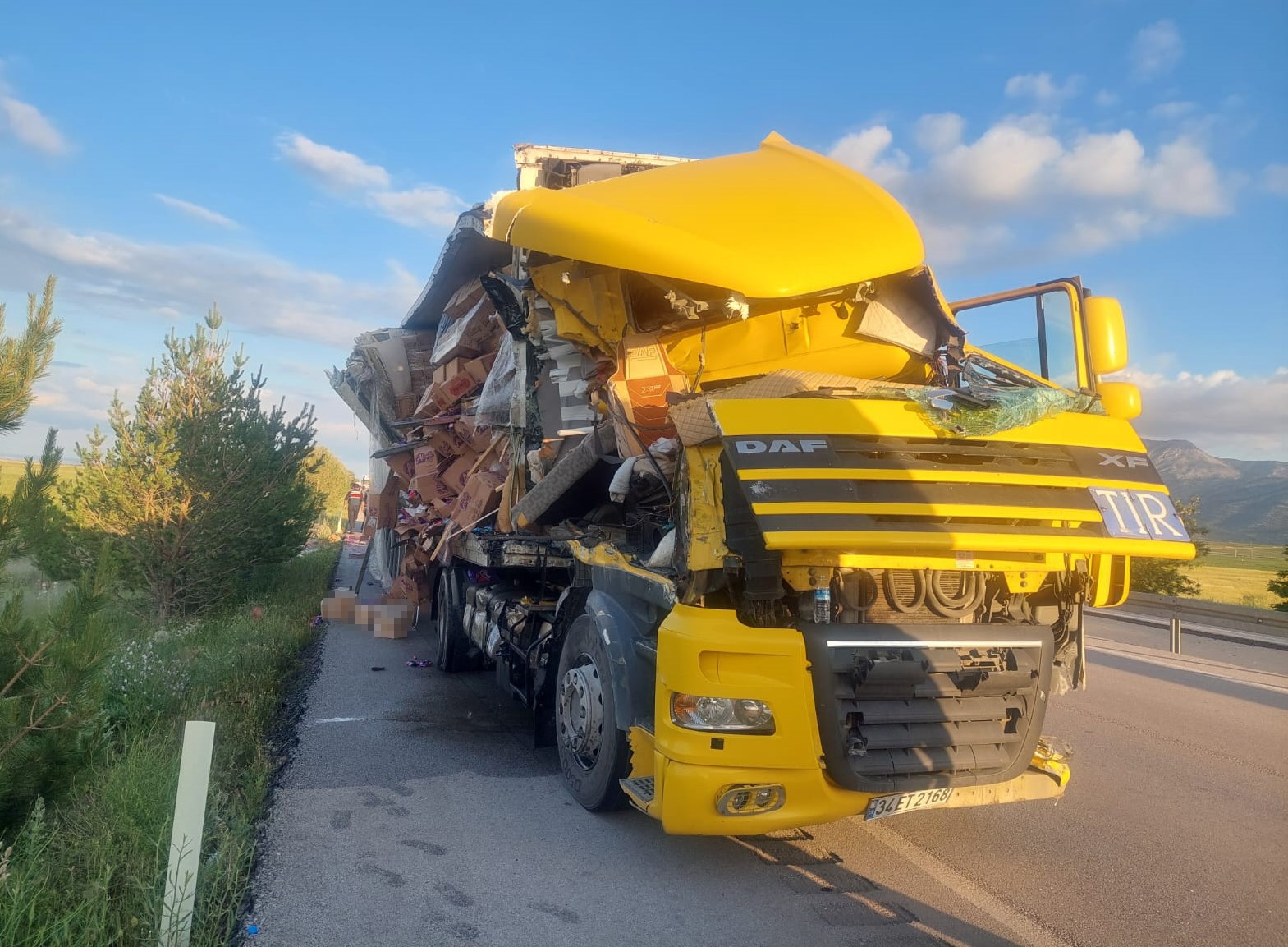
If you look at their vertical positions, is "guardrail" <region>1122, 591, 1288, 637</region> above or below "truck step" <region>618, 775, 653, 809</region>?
above

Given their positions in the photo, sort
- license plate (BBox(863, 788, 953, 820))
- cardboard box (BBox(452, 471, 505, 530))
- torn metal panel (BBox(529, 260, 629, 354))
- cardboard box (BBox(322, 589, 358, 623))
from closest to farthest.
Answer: license plate (BBox(863, 788, 953, 820))
torn metal panel (BBox(529, 260, 629, 354))
cardboard box (BBox(452, 471, 505, 530))
cardboard box (BBox(322, 589, 358, 623))

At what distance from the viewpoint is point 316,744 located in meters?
5.75

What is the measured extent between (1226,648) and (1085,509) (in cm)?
1202

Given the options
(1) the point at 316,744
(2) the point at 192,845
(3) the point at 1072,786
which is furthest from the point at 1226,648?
(2) the point at 192,845

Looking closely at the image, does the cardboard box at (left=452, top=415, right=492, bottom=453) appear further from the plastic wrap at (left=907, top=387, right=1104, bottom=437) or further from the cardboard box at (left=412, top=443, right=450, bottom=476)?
the plastic wrap at (left=907, top=387, right=1104, bottom=437)

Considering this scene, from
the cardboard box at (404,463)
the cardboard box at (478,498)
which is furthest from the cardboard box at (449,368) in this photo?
the cardboard box at (478,498)

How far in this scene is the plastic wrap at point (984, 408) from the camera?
12.2 feet

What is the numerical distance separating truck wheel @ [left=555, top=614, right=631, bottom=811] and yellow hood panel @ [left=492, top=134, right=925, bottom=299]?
1928mm

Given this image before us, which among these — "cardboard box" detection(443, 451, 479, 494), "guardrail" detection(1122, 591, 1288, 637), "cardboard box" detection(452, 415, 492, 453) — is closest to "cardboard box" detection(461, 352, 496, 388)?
"cardboard box" detection(452, 415, 492, 453)

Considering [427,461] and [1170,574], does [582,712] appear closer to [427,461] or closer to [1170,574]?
[427,461]

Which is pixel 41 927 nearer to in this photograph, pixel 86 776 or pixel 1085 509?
pixel 86 776

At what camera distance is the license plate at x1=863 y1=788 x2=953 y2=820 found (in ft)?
11.5

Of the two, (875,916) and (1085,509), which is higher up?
(1085,509)

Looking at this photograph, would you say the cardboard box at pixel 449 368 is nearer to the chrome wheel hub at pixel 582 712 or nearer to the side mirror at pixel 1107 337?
the chrome wheel hub at pixel 582 712
